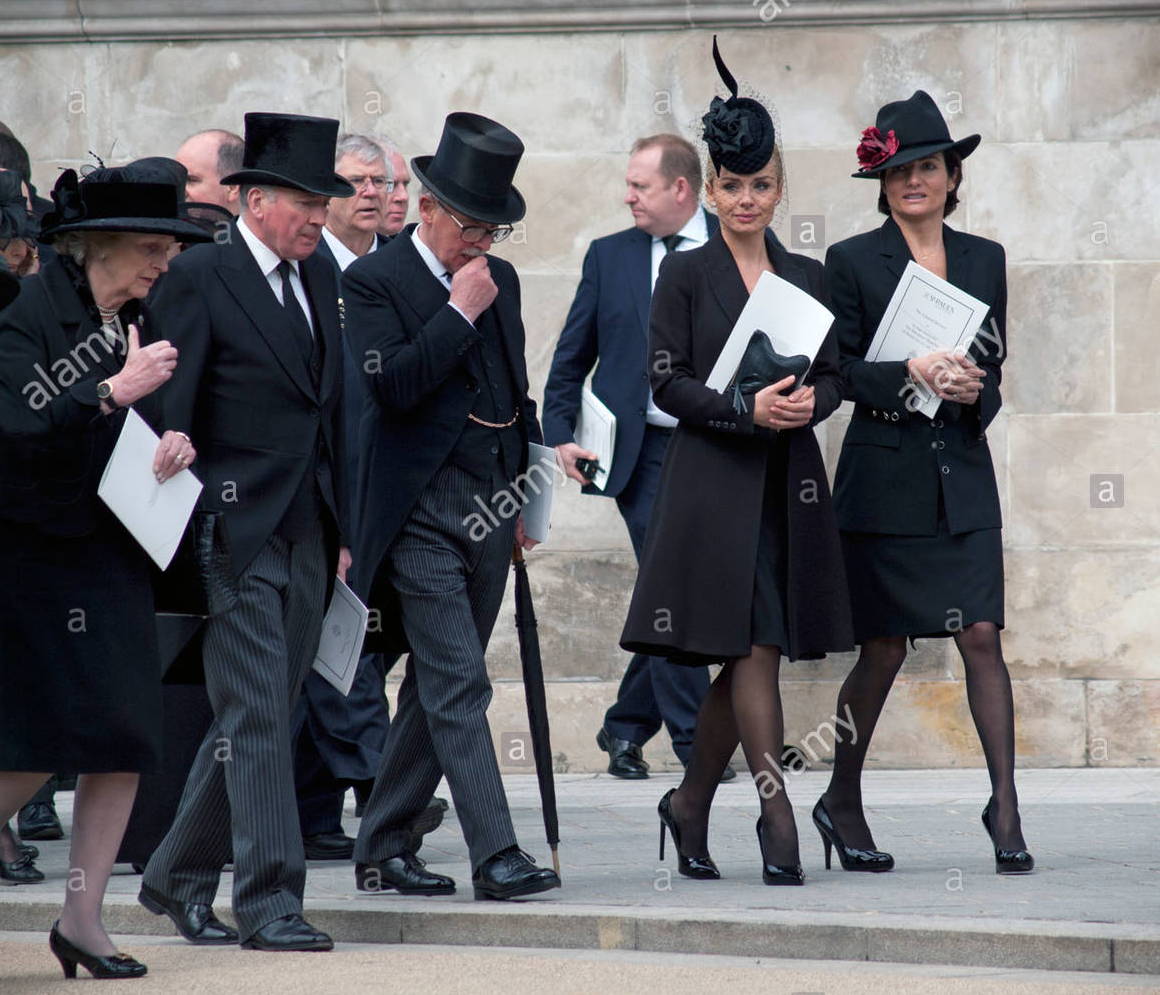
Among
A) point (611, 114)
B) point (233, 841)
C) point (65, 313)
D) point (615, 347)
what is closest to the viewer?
point (65, 313)

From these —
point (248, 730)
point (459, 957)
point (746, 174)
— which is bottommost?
point (459, 957)

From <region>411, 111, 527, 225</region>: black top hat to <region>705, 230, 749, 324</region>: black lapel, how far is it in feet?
2.00

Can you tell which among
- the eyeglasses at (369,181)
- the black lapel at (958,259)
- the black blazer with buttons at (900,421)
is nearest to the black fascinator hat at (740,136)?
the black blazer with buttons at (900,421)

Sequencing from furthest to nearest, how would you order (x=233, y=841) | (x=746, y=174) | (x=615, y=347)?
(x=615, y=347), (x=746, y=174), (x=233, y=841)

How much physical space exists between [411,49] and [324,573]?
4224 millimetres

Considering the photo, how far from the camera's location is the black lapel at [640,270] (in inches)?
374

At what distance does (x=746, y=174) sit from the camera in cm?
706

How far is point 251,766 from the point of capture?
20.8 ft

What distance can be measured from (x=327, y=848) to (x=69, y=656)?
7.07 ft

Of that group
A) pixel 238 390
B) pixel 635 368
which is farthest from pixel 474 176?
pixel 635 368

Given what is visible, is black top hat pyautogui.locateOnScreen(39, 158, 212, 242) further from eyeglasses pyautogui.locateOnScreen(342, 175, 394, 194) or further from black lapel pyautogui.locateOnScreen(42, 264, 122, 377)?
eyeglasses pyautogui.locateOnScreen(342, 175, 394, 194)

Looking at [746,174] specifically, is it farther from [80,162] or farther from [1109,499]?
[80,162]

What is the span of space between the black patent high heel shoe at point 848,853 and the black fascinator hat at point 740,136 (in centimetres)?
197

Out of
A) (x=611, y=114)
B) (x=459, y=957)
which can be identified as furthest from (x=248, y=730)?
(x=611, y=114)
